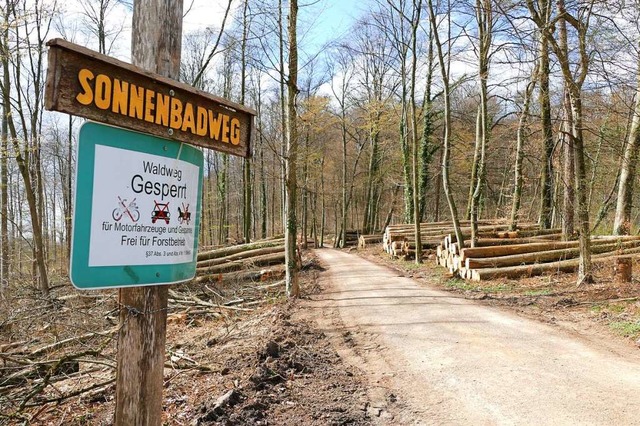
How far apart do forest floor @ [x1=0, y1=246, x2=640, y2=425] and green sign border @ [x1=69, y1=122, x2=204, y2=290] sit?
2135 mm

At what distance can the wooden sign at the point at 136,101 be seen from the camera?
1818 millimetres

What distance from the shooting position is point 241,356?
18.3 feet

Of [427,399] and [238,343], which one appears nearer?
[427,399]

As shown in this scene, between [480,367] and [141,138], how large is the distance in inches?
180

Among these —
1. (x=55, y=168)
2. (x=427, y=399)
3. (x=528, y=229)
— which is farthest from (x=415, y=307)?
(x=55, y=168)

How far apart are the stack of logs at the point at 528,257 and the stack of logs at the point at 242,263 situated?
19.2ft

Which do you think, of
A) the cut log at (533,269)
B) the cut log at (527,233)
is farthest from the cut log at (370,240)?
the cut log at (533,269)

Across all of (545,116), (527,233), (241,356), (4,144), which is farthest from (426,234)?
(4,144)

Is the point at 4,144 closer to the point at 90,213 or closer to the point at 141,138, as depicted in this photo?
the point at 141,138

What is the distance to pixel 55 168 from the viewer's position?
31062 mm

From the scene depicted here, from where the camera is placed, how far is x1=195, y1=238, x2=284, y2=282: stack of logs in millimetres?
13953

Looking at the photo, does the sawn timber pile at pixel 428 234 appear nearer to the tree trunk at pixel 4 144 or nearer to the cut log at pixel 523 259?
the cut log at pixel 523 259

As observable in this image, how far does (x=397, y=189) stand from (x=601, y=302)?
24.9m

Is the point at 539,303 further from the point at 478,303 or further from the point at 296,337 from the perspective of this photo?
the point at 296,337
